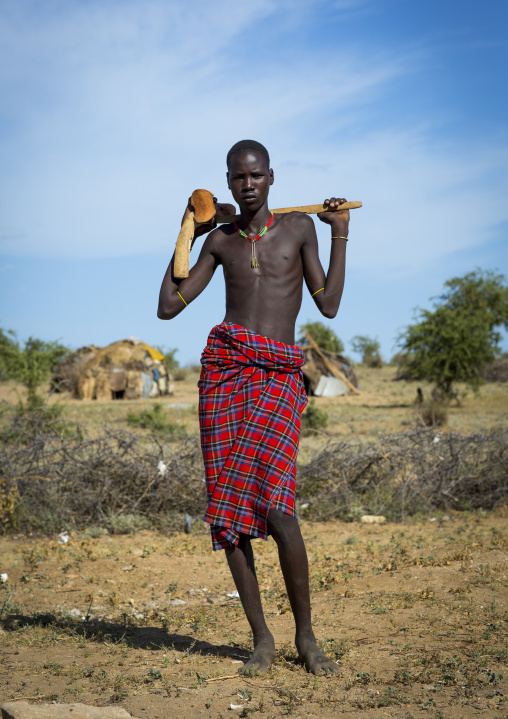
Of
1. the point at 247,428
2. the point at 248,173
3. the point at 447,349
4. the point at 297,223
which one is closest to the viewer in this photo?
the point at 247,428

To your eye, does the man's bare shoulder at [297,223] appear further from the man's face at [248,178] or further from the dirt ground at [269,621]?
the dirt ground at [269,621]

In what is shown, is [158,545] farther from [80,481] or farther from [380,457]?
[380,457]

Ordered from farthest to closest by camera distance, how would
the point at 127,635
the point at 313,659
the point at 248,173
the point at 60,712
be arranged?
1. the point at 127,635
2. the point at 248,173
3. the point at 313,659
4. the point at 60,712

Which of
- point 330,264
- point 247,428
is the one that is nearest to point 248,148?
point 330,264

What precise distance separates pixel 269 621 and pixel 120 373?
1927cm

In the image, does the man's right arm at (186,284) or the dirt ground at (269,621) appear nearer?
the dirt ground at (269,621)

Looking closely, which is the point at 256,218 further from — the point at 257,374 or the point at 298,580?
the point at 298,580

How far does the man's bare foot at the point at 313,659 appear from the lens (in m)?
2.88

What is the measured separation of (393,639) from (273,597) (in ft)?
3.89

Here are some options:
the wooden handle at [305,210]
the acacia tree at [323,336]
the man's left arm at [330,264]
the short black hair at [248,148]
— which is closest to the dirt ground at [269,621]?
the man's left arm at [330,264]

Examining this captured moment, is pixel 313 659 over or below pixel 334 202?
below

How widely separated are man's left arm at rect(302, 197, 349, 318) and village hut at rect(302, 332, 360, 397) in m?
19.2

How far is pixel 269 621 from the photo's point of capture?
388 cm

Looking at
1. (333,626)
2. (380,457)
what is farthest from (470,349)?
(333,626)
